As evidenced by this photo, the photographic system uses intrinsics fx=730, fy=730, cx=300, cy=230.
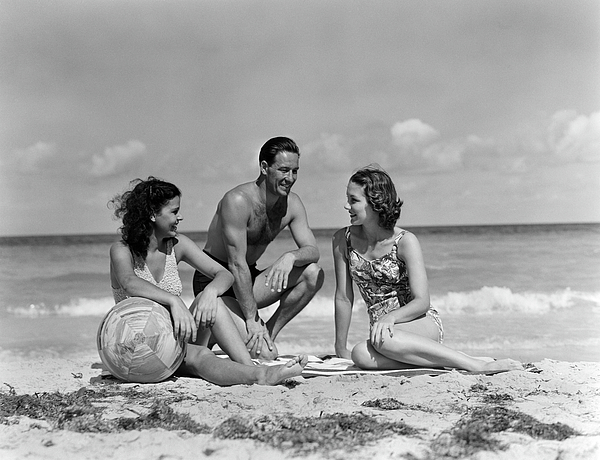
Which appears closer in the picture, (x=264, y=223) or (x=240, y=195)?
(x=240, y=195)

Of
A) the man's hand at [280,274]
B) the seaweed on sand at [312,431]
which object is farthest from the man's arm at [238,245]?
the seaweed on sand at [312,431]

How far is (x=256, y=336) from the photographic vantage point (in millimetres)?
6629

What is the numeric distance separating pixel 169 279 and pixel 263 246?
149 centimetres

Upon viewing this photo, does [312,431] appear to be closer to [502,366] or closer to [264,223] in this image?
[502,366]

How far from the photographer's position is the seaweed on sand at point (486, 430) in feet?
12.4

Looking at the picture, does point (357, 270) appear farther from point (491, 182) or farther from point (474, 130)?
point (491, 182)

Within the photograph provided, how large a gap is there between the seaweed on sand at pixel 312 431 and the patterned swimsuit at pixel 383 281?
7.03ft

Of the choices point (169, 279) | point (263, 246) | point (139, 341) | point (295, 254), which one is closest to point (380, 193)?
point (295, 254)

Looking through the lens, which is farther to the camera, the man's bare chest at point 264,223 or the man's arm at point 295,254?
the man's bare chest at point 264,223

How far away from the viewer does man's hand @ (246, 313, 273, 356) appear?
6.60 meters

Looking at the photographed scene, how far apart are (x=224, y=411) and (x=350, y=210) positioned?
7.71 feet

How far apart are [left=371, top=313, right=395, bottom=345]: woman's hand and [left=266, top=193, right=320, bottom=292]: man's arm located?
1012 mm

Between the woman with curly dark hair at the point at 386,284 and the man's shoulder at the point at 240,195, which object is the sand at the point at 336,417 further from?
the man's shoulder at the point at 240,195

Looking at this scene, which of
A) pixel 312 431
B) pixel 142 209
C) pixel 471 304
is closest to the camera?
pixel 312 431
